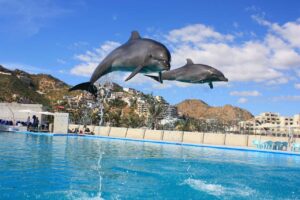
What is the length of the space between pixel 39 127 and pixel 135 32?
33.5 metres

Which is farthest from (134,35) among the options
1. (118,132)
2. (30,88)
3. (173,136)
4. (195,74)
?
(30,88)

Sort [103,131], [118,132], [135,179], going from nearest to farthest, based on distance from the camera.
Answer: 1. [135,179]
2. [118,132]
3. [103,131]

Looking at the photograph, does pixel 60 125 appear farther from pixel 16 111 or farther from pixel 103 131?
pixel 16 111

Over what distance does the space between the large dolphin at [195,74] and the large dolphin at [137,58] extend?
1.59 m

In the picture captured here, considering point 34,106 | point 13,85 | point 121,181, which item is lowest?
point 121,181

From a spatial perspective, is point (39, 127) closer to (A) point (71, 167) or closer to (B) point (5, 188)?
(A) point (71, 167)

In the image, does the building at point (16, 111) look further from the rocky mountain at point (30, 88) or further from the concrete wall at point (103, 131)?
the rocky mountain at point (30, 88)

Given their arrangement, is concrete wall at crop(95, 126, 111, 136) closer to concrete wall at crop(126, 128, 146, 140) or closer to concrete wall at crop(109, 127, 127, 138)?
Answer: concrete wall at crop(109, 127, 127, 138)

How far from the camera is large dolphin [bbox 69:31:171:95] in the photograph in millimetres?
6488

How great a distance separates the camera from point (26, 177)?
1220cm

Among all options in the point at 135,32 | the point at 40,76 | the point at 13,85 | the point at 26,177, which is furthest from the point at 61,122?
the point at 40,76

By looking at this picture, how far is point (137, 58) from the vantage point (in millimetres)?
6668

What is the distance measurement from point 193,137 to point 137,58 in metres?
27.8

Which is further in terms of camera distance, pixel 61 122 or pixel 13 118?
pixel 13 118
